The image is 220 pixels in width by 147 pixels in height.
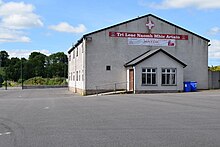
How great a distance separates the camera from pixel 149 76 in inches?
1494

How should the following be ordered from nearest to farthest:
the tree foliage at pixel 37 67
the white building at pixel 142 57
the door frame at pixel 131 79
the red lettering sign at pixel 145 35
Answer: the white building at pixel 142 57 → the door frame at pixel 131 79 → the red lettering sign at pixel 145 35 → the tree foliage at pixel 37 67

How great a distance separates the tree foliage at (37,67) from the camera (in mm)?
124875

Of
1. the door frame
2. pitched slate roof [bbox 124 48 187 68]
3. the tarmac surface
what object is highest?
pitched slate roof [bbox 124 48 187 68]

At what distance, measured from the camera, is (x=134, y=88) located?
123 feet

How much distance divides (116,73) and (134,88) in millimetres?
3124

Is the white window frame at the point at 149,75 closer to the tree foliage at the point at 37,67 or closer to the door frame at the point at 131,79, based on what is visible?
the door frame at the point at 131,79

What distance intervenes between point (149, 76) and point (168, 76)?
2.11 metres

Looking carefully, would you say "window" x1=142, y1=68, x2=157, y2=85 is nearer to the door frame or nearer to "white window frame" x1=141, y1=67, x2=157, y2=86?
"white window frame" x1=141, y1=67, x2=157, y2=86

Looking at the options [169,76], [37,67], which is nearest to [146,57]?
[169,76]

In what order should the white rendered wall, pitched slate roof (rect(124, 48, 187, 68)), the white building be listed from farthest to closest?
the white rendered wall < the white building < pitched slate roof (rect(124, 48, 187, 68))

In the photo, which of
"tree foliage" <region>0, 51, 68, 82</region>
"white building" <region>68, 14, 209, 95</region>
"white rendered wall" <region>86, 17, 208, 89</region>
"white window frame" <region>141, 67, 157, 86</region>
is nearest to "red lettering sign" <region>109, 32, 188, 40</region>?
"white building" <region>68, 14, 209, 95</region>

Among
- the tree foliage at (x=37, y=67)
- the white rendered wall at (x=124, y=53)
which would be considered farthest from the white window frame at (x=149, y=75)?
the tree foliage at (x=37, y=67)

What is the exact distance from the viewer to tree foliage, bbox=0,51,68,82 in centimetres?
12488

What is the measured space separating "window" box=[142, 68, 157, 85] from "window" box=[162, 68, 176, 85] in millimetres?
985
